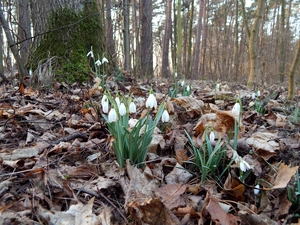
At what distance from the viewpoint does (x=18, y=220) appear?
1.00 m

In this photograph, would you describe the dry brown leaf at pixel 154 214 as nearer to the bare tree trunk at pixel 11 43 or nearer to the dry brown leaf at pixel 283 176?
the dry brown leaf at pixel 283 176

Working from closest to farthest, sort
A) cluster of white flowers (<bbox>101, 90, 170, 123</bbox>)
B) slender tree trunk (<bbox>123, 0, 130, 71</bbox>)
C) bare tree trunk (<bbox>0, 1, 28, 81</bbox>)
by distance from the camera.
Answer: cluster of white flowers (<bbox>101, 90, 170, 123</bbox>), bare tree trunk (<bbox>0, 1, 28, 81</bbox>), slender tree trunk (<bbox>123, 0, 130, 71</bbox>)

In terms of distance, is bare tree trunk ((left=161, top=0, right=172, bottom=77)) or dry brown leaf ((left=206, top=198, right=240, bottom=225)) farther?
bare tree trunk ((left=161, top=0, right=172, bottom=77))

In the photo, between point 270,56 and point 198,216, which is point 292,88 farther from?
point 270,56

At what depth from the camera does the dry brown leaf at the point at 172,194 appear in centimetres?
123

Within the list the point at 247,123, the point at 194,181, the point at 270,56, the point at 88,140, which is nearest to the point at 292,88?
the point at 247,123

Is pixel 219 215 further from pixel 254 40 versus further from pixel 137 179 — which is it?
pixel 254 40

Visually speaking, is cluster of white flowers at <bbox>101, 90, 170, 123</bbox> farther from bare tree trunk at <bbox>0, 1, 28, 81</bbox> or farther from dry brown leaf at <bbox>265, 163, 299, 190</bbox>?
bare tree trunk at <bbox>0, 1, 28, 81</bbox>

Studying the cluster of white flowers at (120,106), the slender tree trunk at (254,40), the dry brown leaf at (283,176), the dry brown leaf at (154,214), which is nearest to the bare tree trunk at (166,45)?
the slender tree trunk at (254,40)

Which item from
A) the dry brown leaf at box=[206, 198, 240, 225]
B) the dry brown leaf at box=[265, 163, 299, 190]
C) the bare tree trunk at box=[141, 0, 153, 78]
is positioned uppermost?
the bare tree trunk at box=[141, 0, 153, 78]

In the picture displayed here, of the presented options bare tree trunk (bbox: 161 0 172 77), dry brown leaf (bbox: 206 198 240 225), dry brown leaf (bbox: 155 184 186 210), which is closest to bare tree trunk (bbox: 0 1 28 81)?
dry brown leaf (bbox: 155 184 186 210)

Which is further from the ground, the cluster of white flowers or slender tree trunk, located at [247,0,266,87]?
slender tree trunk, located at [247,0,266,87]

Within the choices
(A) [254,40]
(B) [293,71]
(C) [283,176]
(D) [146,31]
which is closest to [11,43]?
(C) [283,176]

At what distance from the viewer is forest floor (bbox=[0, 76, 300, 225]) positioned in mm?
1125
